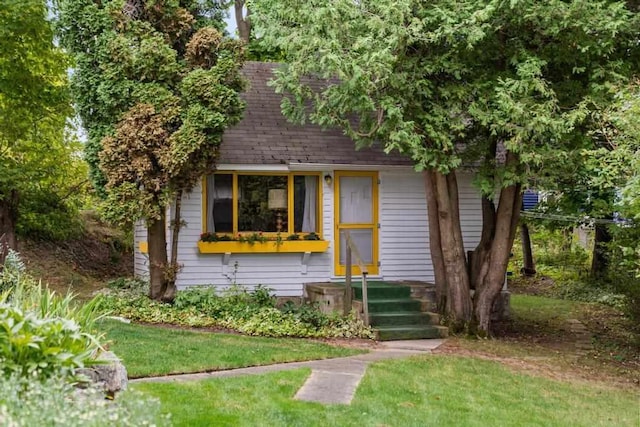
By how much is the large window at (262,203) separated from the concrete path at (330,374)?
3685 millimetres

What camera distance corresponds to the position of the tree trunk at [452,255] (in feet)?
A: 36.0

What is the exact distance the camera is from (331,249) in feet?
40.8

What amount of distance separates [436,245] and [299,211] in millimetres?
2613

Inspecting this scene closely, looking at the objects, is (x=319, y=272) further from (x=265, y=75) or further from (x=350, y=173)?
(x=265, y=75)

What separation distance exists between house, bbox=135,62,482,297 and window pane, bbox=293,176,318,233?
0.06 ft

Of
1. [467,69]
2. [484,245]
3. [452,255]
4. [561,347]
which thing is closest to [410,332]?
[452,255]

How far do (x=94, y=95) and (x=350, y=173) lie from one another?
471 cm

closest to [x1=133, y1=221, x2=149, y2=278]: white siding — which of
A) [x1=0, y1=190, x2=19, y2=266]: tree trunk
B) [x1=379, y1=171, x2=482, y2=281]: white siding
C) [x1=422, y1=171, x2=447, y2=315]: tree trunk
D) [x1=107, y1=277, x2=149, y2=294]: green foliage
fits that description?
[x1=107, y1=277, x2=149, y2=294]: green foliage

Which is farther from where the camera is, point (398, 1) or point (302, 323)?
point (302, 323)

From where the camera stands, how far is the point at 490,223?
11.7 m

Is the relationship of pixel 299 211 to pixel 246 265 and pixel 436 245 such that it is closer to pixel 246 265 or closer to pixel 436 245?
pixel 246 265

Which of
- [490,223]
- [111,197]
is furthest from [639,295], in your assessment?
[111,197]

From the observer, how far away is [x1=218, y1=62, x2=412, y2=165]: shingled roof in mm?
11938

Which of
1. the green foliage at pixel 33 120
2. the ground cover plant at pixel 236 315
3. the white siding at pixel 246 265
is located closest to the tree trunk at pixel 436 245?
the ground cover plant at pixel 236 315
